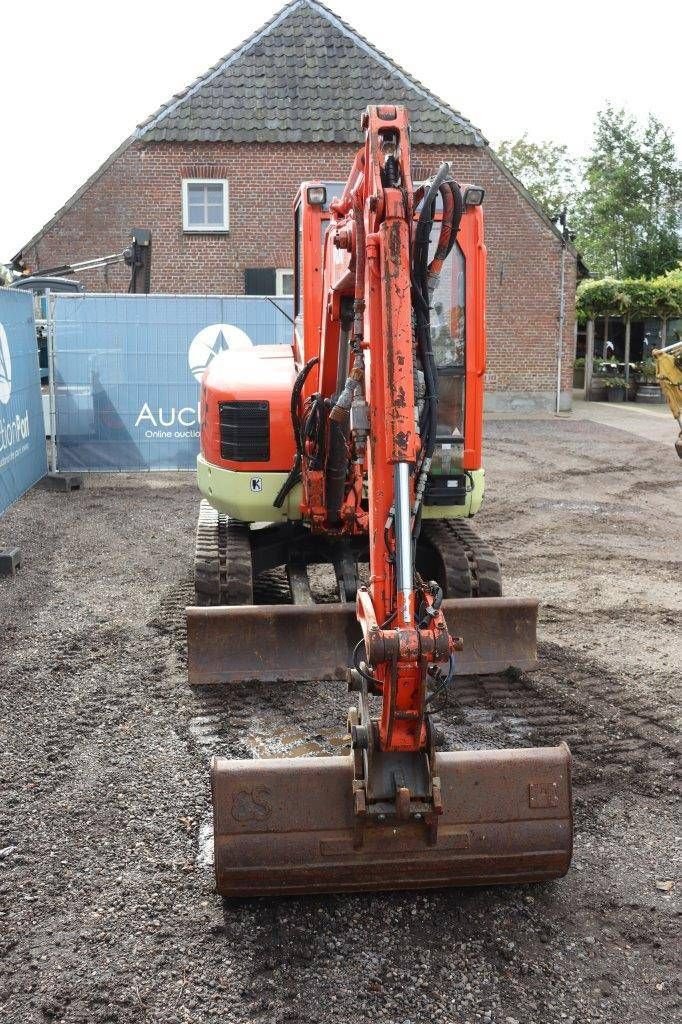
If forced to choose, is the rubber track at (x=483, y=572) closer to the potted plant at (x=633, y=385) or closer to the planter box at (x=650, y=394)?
the planter box at (x=650, y=394)

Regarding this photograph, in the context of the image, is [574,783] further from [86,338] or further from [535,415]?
[535,415]

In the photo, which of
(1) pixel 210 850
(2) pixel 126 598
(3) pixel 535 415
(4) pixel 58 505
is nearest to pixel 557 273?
(3) pixel 535 415

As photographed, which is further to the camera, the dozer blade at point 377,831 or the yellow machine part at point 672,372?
the yellow machine part at point 672,372

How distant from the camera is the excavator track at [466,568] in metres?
6.20

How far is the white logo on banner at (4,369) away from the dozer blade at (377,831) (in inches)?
294

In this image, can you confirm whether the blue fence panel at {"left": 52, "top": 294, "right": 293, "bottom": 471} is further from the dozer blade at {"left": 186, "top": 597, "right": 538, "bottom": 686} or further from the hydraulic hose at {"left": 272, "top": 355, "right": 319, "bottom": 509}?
the dozer blade at {"left": 186, "top": 597, "right": 538, "bottom": 686}

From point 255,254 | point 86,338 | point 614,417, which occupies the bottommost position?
point 614,417

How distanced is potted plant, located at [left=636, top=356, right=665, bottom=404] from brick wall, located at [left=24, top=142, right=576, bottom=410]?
20.9 feet

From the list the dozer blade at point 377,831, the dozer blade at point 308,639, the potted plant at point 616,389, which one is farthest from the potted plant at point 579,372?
the dozer blade at point 377,831

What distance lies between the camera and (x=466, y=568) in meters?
6.23

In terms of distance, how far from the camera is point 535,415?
22.8 meters

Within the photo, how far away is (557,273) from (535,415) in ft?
10.3

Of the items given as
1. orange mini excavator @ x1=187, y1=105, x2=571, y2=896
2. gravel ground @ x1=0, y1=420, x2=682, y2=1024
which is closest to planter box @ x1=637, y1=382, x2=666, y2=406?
gravel ground @ x1=0, y1=420, x2=682, y2=1024

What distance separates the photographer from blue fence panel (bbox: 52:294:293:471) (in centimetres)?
1300
